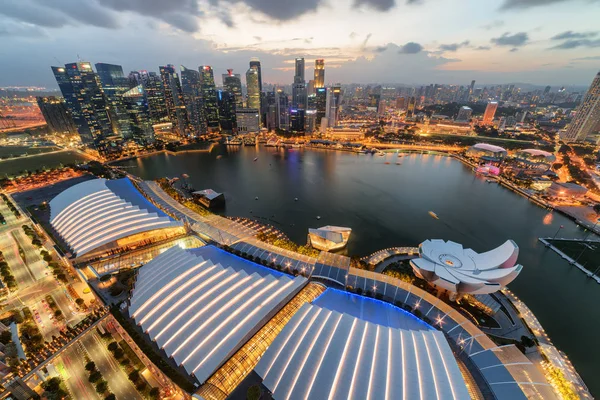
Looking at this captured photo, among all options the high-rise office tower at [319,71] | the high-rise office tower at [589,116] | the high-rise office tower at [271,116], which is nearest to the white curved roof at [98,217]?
the high-rise office tower at [271,116]

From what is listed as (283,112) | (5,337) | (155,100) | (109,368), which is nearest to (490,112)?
(283,112)

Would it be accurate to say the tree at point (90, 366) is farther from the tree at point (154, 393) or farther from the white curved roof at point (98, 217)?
the white curved roof at point (98, 217)

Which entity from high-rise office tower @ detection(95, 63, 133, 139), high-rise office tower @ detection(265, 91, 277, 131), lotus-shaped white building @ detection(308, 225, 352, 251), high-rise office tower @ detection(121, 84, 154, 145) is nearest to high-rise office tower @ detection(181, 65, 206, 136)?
high-rise office tower @ detection(121, 84, 154, 145)

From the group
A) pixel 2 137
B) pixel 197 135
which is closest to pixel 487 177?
pixel 197 135

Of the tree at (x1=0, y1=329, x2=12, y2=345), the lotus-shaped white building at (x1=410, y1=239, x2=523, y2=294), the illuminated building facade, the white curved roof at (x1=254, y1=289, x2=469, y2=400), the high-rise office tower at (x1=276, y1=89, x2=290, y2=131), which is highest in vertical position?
the illuminated building facade

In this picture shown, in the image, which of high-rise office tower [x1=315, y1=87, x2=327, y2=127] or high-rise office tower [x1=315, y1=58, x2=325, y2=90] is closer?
high-rise office tower [x1=315, y1=87, x2=327, y2=127]

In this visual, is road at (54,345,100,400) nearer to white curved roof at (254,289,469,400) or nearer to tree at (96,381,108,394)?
tree at (96,381,108,394)
